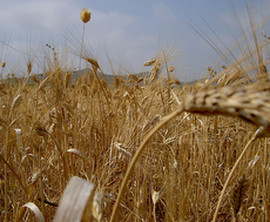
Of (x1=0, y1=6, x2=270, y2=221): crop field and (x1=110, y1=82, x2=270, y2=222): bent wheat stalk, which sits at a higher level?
(x1=110, y1=82, x2=270, y2=222): bent wheat stalk

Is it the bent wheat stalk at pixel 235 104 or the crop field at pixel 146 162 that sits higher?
the bent wheat stalk at pixel 235 104

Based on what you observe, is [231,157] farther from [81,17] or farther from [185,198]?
[81,17]

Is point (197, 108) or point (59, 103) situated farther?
point (59, 103)

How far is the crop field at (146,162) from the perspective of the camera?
0.44m

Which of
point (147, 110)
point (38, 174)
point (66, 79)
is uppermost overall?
point (66, 79)

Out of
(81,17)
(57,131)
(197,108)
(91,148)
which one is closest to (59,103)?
(57,131)

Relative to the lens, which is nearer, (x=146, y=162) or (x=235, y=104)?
(x=235, y=104)

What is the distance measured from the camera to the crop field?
44 cm

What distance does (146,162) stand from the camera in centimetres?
120

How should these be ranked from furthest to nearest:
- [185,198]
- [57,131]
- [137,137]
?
[57,131], [137,137], [185,198]

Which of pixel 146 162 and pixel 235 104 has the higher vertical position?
pixel 235 104

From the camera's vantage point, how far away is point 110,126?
72.4 inches

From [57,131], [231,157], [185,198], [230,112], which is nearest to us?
[230,112]

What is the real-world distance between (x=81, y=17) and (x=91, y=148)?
0.98 m
